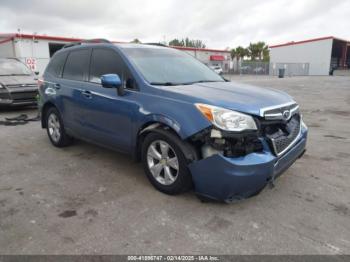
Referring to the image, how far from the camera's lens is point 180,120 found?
3.10 m

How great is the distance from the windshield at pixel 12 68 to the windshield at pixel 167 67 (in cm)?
742

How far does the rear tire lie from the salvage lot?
0.61 meters

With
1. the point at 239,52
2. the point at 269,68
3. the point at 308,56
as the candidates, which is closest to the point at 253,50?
the point at 239,52

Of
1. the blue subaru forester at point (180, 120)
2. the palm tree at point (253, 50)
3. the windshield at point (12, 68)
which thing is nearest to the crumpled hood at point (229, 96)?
the blue subaru forester at point (180, 120)

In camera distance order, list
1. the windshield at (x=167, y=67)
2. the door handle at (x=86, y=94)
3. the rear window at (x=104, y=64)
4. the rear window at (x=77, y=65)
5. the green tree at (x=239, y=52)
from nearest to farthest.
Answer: the windshield at (x=167, y=67) < the rear window at (x=104, y=64) < the door handle at (x=86, y=94) < the rear window at (x=77, y=65) < the green tree at (x=239, y=52)

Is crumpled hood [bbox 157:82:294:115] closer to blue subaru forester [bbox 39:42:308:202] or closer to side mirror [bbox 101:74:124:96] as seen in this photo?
blue subaru forester [bbox 39:42:308:202]

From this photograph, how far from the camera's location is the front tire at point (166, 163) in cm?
316

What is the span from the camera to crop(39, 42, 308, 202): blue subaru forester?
2.90 m

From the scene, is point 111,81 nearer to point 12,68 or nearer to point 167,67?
point 167,67

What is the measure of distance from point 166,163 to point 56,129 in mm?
2870

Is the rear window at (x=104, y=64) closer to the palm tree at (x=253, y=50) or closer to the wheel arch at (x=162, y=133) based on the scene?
the wheel arch at (x=162, y=133)

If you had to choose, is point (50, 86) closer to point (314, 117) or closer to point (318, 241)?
point (318, 241)

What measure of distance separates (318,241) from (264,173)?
2.41ft

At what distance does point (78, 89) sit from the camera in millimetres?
4504
